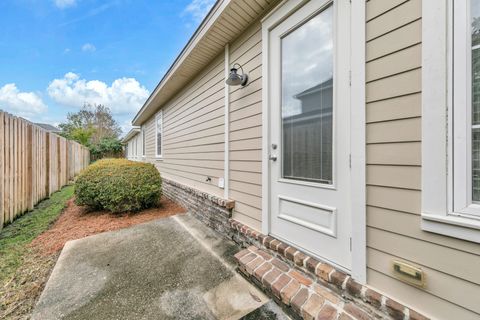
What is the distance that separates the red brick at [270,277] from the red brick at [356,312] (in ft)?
1.94

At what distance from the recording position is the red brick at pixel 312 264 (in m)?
1.75

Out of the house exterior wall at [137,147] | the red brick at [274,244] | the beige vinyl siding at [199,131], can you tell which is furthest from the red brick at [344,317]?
the house exterior wall at [137,147]

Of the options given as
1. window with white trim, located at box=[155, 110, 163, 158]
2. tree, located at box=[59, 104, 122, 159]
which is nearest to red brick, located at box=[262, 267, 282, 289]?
window with white trim, located at box=[155, 110, 163, 158]

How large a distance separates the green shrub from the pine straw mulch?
9.8 inches

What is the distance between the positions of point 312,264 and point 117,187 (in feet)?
14.0

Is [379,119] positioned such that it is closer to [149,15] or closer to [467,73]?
[467,73]

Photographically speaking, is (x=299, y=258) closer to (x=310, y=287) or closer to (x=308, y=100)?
(x=310, y=287)

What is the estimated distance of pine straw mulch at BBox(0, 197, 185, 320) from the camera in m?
1.88

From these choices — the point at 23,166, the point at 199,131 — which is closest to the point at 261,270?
the point at 199,131

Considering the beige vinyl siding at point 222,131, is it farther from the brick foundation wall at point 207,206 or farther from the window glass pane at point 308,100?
the window glass pane at point 308,100

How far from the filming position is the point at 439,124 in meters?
1.17

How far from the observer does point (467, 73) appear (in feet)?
3.61

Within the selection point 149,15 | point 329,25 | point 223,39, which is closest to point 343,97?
point 329,25

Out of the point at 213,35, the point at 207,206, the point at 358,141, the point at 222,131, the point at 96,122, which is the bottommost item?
the point at 207,206
